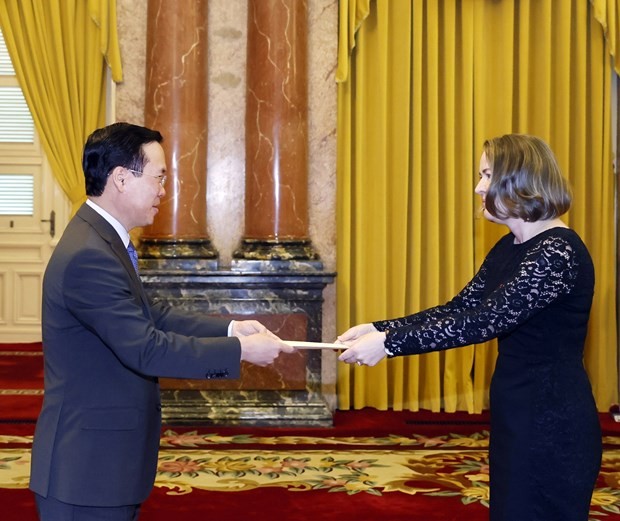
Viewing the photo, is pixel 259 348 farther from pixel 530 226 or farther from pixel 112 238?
pixel 530 226

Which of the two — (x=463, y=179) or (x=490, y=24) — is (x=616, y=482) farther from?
(x=490, y=24)

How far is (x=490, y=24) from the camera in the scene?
7.04m

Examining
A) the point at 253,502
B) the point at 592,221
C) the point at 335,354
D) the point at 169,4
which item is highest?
the point at 169,4

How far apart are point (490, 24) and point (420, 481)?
3711 mm

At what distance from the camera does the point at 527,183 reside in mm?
2715

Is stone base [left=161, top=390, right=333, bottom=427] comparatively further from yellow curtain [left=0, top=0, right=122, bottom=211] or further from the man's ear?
the man's ear

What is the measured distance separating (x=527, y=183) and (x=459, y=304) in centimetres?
60

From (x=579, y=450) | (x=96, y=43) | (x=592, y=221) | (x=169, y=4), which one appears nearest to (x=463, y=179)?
(x=592, y=221)

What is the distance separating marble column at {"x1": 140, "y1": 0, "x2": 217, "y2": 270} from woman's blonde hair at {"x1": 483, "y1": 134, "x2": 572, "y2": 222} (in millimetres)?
3785

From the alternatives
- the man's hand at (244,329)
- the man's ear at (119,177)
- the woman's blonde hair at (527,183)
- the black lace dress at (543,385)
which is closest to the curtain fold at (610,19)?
the woman's blonde hair at (527,183)

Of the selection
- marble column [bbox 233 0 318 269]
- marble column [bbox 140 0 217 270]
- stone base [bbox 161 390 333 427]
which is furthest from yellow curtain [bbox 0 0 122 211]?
stone base [bbox 161 390 333 427]

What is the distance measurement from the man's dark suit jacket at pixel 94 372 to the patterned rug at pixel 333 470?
2.03m

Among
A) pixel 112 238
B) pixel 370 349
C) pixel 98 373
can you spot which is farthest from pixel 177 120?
pixel 98 373

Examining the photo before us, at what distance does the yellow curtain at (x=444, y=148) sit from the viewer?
22.6ft
